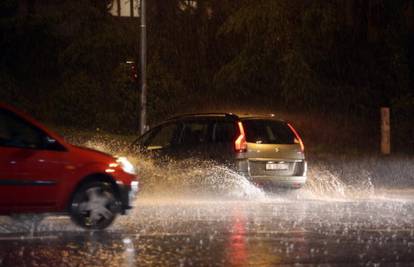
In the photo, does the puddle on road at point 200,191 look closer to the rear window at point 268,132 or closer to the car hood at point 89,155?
the rear window at point 268,132

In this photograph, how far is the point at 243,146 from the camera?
53.7 feet

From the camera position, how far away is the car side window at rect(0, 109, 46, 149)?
1191cm

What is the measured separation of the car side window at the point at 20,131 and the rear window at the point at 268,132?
5284 millimetres

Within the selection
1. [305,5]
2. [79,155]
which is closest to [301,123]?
[305,5]

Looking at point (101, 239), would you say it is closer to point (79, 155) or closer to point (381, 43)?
point (79, 155)

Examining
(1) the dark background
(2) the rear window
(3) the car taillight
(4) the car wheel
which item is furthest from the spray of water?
(1) the dark background

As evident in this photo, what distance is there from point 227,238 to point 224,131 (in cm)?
522

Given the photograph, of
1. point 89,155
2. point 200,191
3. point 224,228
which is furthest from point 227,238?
point 200,191

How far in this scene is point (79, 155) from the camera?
12.2 metres

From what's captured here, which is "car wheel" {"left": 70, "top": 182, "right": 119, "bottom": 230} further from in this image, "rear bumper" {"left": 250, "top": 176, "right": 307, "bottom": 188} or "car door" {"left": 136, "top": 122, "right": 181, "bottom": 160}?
"rear bumper" {"left": 250, "top": 176, "right": 307, "bottom": 188}

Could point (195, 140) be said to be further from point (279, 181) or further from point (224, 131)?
point (279, 181)

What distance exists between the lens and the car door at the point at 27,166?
11.6 meters

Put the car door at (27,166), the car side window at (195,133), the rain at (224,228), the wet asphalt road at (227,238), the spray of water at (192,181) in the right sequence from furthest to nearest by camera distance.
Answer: the car side window at (195,133) → the spray of water at (192,181) → the car door at (27,166) → the rain at (224,228) → the wet asphalt road at (227,238)

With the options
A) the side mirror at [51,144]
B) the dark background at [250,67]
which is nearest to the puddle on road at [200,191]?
the side mirror at [51,144]
